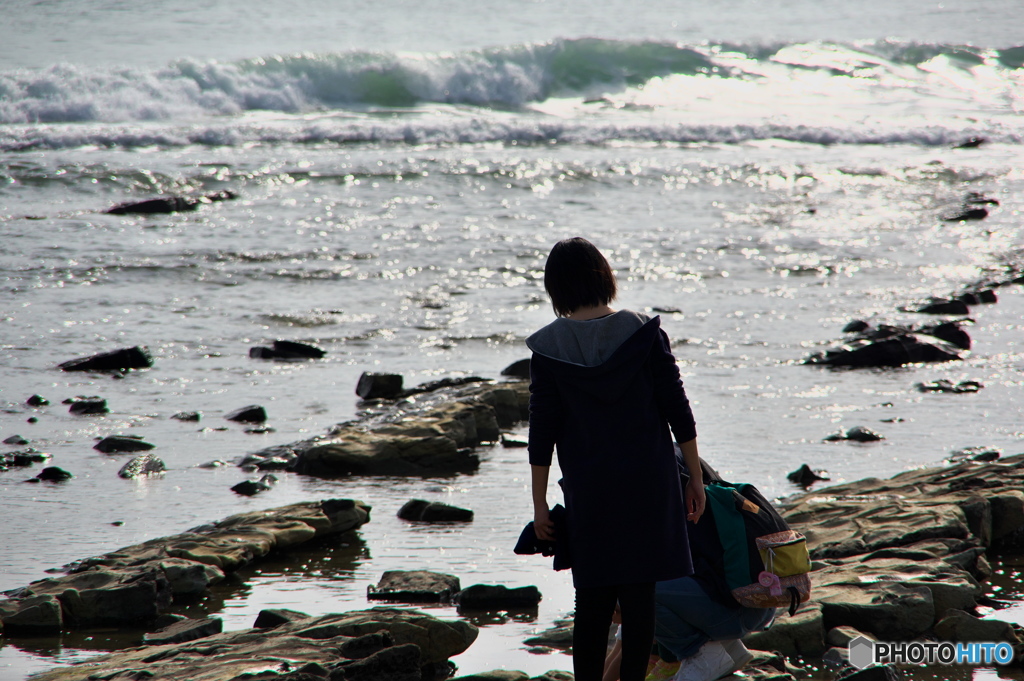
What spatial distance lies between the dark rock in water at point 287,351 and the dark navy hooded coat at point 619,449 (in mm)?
6164

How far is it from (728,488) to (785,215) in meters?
13.5

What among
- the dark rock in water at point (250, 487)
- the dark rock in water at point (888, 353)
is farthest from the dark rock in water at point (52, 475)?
the dark rock in water at point (888, 353)

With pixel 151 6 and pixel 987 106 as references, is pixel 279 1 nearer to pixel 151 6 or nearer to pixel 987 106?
pixel 151 6

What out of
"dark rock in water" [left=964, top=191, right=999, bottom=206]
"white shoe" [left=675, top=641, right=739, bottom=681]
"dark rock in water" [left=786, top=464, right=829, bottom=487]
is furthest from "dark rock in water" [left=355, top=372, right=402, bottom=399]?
"dark rock in water" [left=964, top=191, right=999, bottom=206]

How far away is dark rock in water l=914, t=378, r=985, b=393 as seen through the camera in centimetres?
794

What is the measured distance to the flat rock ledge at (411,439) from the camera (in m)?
6.40

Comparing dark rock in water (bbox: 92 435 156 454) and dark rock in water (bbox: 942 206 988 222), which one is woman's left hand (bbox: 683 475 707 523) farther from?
dark rock in water (bbox: 942 206 988 222)

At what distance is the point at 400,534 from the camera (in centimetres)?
536

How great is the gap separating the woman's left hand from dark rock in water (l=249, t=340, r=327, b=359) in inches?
247

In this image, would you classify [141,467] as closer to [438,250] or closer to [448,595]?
[448,595]

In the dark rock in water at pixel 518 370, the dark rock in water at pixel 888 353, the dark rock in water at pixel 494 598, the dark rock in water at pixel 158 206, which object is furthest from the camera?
the dark rock in water at pixel 158 206

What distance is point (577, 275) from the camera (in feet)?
10.3

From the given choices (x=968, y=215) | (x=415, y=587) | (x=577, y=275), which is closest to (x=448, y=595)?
(x=415, y=587)

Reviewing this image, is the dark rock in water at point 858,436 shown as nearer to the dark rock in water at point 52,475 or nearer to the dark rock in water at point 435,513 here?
the dark rock in water at point 435,513
